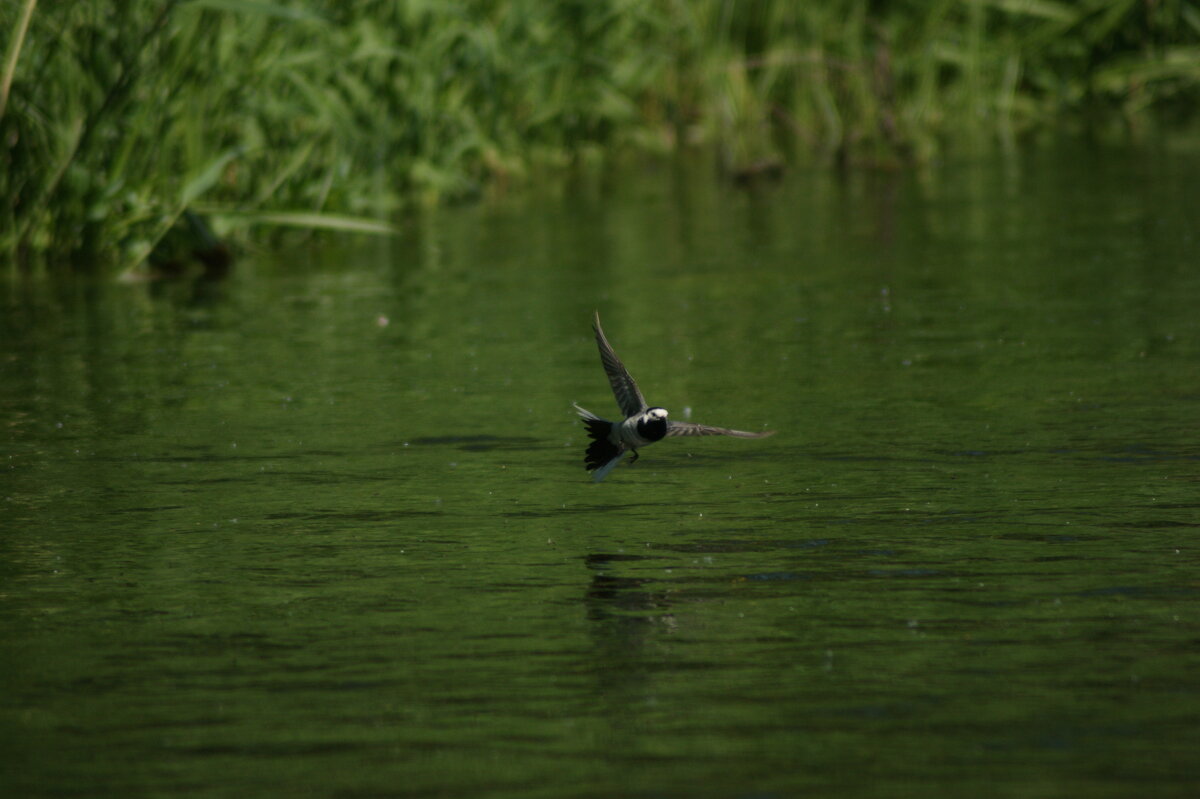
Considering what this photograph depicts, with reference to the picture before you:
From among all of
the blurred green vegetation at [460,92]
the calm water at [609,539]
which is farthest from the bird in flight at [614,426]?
the blurred green vegetation at [460,92]

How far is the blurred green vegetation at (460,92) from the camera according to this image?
786 centimetres

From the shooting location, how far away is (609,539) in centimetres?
400

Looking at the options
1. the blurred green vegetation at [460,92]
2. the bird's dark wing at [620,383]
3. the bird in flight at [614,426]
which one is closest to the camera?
the bird in flight at [614,426]

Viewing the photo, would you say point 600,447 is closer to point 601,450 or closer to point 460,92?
point 601,450

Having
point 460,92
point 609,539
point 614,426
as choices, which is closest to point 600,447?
point 614,426

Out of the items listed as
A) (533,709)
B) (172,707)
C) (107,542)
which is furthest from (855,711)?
(107,542)

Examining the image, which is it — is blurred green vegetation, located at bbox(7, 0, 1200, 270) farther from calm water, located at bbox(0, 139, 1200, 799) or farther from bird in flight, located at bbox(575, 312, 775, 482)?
bird in flight, located at bbox(575, 312, 775, 482)

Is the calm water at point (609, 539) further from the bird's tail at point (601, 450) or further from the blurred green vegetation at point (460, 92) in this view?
the blurred green vegetation at point (460, 92)

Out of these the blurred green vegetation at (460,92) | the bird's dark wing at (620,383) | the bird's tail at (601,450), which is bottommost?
the bird's tail at (601,450)

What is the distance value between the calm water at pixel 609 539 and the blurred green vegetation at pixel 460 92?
0.54m

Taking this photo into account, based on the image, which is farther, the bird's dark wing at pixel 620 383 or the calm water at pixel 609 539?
the bird's dark wing at pixel 620 383

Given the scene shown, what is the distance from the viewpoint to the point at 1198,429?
4.83 metres

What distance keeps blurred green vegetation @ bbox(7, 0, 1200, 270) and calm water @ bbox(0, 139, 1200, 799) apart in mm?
545

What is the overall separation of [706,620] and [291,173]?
554cm
